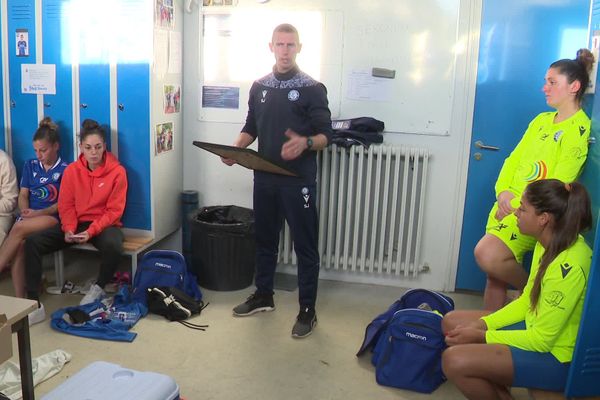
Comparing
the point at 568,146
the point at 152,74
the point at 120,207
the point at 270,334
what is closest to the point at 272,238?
the point at 270,334

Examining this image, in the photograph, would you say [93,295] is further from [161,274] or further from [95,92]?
[95,92]

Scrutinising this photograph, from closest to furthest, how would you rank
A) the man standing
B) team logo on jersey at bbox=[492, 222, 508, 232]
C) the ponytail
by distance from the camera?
the ponytail < team logo on jersey at bbox=[492, 222, 508, 232] < the man standing

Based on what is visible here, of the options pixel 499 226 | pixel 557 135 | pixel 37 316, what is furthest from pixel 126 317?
pixel 557 135

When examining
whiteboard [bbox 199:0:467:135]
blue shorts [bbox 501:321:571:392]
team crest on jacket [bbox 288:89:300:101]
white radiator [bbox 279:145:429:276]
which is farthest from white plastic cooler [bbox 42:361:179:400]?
whiteboard [bbox 199:0:467:135]

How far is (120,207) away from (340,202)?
53.1 inches

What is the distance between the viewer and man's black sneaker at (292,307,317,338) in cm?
295

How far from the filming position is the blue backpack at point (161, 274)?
3.28 metres

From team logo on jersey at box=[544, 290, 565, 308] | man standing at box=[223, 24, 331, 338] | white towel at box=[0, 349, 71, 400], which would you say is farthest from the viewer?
man standing at box=[223, 24, 331, 338]

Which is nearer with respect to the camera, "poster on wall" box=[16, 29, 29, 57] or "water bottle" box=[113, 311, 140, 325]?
"water bottle" box=[113, 311, 140, 325]

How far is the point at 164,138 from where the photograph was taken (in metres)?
3.57

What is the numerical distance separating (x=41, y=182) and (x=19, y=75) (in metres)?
0.71

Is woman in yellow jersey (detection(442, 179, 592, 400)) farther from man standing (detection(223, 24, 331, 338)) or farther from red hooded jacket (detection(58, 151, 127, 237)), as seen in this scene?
red hooded jacket (detection(58, 151, 127, 237))

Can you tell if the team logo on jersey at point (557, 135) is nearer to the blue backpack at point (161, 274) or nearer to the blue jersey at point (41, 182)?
the blue backpack at point (161, 274)

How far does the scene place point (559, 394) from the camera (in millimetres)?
2008
